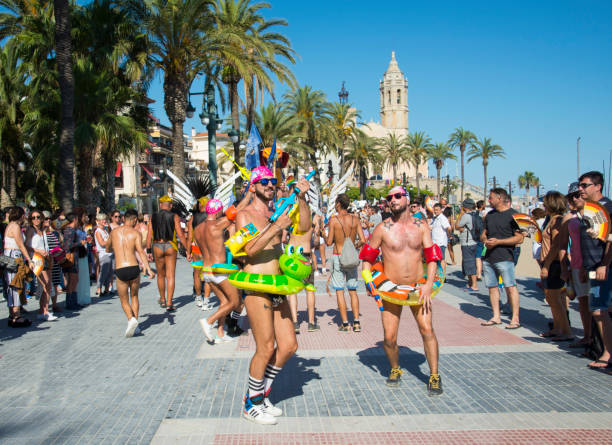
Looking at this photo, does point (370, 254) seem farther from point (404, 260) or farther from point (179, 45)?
point (179, 45)

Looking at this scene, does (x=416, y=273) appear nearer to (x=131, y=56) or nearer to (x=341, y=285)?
(x=341, y=285)


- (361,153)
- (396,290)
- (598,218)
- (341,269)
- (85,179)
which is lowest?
(341,269)

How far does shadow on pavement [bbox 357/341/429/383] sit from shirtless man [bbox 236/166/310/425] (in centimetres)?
163

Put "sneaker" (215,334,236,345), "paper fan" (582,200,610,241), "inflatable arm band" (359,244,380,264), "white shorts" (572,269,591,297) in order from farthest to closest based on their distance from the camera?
"sneaker" (215,334,236,345) < "white shorts" (572,269,591,297) < "paper fan" (582,200,610,241) < "inflatable arm band" (359,244,380,264)

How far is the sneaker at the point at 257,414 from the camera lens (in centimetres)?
406

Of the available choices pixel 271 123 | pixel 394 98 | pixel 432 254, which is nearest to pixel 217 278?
pixel 432 254

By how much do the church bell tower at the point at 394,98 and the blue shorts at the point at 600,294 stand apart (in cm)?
16543

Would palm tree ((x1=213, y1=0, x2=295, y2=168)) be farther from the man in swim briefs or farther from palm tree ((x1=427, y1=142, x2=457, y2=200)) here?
palm tree ((x1=427, y1=142, x2=457, y2=200))

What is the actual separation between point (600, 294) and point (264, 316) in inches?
149

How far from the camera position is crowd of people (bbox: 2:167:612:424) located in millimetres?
4172

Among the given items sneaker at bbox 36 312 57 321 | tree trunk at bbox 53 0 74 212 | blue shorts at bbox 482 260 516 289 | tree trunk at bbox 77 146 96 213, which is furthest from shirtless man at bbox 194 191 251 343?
tree trunk at bbox 77 146 96 213

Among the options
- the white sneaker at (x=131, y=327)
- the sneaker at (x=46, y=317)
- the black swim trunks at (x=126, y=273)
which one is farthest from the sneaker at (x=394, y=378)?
the sneaker at (x=46, y=317)

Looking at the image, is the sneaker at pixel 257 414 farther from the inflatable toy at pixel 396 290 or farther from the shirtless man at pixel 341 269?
the shirtless man at pixel 341 269

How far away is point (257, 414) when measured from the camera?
4.09 meters
